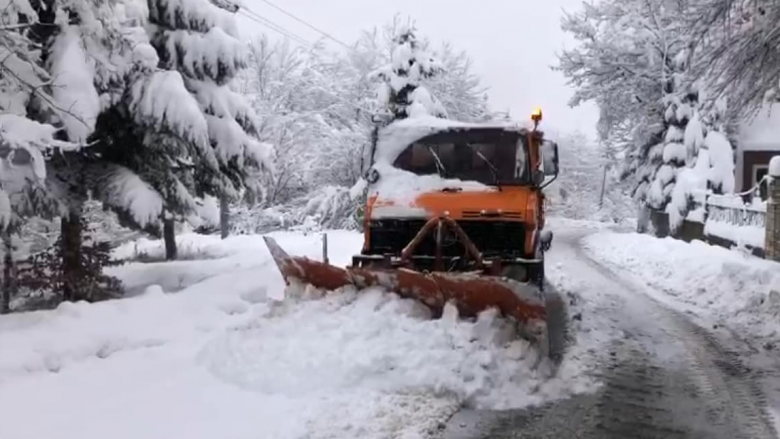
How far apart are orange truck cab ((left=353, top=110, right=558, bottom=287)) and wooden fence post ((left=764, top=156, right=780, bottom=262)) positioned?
652cm

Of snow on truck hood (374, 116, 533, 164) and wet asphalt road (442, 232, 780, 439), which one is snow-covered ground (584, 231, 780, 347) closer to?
wet asphalt road (442, 232, 780, 439)

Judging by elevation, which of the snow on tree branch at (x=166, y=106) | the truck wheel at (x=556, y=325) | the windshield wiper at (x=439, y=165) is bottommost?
the truck wheel at (x=556, y=325)

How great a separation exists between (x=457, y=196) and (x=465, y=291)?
60.2 inches

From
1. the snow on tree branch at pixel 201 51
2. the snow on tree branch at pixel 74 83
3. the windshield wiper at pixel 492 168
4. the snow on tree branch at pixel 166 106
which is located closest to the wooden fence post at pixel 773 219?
the windshield wiper at pixel 492 168

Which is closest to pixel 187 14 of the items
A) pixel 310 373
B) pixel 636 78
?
pixel 310 373

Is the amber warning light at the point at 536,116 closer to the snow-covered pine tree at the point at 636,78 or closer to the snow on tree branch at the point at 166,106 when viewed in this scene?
the snow on tree branch at the point at 166,106

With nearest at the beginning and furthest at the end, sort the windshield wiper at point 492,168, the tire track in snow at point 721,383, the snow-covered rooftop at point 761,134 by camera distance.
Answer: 1. the tire track in snow at point 721,383
2. the windshield wiper at point 492,168
3. the snow-covered rooftop at point 761,134

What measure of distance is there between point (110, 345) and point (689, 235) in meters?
17.3

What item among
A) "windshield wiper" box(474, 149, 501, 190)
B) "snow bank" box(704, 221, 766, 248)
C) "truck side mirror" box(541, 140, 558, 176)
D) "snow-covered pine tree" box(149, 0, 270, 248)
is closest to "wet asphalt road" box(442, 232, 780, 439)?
"truck side mirror" box(541, 140, 558, 176)

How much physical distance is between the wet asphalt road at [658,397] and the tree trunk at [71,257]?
7.01 metres

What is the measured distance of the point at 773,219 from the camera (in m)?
13.0

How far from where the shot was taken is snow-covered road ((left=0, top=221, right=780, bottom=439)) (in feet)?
16.4

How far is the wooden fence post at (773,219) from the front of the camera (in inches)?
507

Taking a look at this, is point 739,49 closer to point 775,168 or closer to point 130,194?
point 775,168
